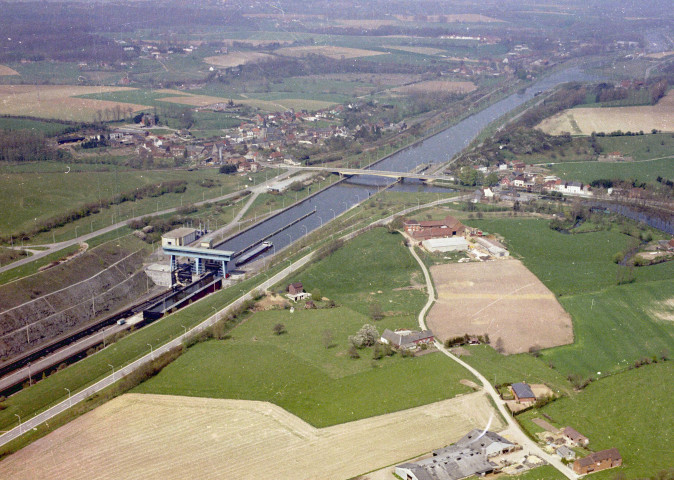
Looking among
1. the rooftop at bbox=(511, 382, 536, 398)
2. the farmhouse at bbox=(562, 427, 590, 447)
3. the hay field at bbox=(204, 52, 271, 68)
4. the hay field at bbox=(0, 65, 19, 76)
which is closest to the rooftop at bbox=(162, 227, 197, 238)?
the rooftop at bbox=(511, 382, 536, 398)

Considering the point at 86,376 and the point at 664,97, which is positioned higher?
the point at 664,97

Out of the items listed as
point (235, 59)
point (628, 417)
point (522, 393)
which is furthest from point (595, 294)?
point (235, 59)

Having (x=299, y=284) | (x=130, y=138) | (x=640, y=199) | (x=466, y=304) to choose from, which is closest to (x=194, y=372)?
(x=299, y=284)

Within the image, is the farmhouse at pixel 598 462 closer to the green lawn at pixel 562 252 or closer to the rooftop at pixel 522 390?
the rooftop at pixel 522 390

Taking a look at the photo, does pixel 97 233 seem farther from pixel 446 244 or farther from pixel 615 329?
pixel 615 329

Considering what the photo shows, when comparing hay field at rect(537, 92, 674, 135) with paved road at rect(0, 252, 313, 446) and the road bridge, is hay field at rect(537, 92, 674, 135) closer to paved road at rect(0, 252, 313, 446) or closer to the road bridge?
the road bridge

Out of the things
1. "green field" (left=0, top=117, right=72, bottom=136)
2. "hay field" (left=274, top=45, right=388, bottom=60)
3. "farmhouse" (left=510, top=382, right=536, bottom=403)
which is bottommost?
"farmhouse" (left=510, top=382, right=536, bottom=403)

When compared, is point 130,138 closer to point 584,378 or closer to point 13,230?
point 13,230
